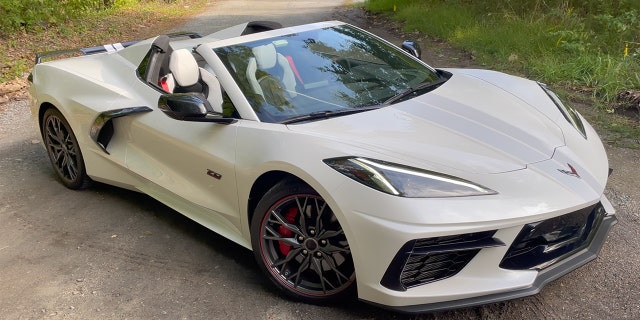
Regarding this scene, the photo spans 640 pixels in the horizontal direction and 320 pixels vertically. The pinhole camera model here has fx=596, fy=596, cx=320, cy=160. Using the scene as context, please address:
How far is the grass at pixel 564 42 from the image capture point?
6.23 meters

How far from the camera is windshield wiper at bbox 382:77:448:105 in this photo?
11.6 ft

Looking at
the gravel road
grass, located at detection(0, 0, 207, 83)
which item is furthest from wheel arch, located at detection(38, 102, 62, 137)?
grass, located at detection(0, 0, 207, 83)

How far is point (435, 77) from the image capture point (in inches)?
158

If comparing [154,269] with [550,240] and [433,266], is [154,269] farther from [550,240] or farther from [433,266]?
[550,240]

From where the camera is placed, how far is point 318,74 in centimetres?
368

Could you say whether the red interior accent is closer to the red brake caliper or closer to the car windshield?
the car windshield

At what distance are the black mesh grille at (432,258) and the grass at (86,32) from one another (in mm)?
7494

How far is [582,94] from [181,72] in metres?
4.42

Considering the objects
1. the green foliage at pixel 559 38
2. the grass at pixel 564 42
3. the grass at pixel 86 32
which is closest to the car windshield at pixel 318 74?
the grass at pixel 564 42

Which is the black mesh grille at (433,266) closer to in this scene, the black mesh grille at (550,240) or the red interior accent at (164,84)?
the black mesh grille at (550,240)

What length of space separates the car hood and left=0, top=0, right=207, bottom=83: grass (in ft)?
22.7

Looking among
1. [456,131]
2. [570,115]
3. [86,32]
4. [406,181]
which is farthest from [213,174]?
[86,32]

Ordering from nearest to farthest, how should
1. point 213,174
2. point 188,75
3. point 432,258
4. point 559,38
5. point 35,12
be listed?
point 432,258, point 213,174, point 188,75, point 559,38, point 35,12

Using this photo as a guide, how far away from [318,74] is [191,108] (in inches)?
33.4
